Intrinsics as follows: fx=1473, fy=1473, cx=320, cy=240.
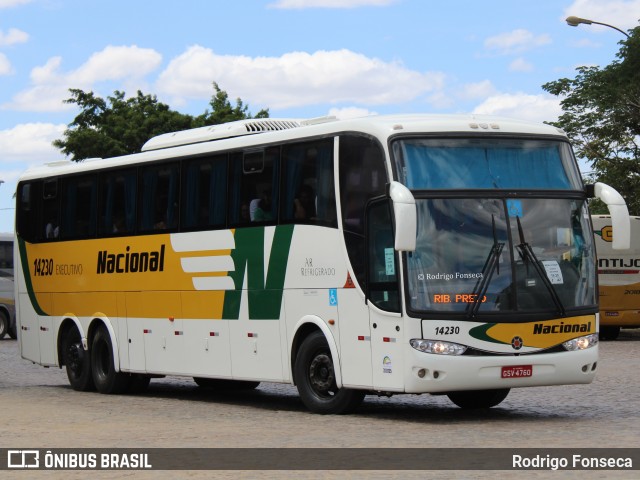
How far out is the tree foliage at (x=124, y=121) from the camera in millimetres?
66000

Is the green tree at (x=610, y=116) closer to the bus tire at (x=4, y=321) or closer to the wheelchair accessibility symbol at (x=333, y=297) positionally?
the bus tire at (x=4, y=321)

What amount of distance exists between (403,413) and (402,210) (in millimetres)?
3374

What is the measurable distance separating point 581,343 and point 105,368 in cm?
874

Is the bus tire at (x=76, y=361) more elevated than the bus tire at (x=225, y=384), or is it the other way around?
the bus tire at (x=76, y=361)

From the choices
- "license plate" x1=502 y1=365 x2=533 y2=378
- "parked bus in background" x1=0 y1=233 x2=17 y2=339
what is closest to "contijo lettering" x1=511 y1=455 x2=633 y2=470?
"license plate" x1=502 y1=365 x2=533 y2=378

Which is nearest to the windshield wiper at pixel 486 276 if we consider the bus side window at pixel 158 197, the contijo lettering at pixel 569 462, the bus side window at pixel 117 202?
the contijo lettering at pixel 569 462

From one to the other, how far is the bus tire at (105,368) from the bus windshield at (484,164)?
766 centimetres

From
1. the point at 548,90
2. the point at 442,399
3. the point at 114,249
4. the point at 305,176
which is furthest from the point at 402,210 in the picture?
the point at 548,90

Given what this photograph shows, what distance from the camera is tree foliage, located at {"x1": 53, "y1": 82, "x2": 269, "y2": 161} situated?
66.0 metres

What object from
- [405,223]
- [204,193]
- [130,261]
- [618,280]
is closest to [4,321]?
[618,280]

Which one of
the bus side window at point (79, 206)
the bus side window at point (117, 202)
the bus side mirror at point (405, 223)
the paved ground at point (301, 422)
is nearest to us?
the paved ground at point (301, 422)

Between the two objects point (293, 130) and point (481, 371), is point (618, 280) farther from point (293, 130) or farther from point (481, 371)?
point (481, 371)

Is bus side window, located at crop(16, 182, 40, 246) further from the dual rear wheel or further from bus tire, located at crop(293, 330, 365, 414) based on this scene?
bus tire, located at crop(293, 330, 365, 414)

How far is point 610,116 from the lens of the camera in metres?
50.5
